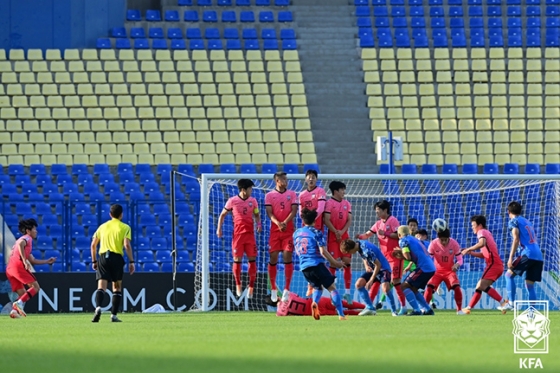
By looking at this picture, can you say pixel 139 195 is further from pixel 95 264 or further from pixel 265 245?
pixel 95 264

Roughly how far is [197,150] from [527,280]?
11652 mm

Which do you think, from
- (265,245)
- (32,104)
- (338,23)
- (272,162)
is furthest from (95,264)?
(338,23)

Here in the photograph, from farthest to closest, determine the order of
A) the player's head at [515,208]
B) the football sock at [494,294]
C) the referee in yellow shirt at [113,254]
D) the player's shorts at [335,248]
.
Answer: the player's shorts at [335,248] → the football sock at [494,294] → the player's head at [515,208] → the referee in yellow shirt at [113,254]

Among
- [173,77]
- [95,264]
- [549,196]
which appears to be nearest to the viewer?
[95,264]

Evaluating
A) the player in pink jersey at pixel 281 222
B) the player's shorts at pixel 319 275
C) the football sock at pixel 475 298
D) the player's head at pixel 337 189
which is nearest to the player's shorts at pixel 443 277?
the football sock at pixel 475 298

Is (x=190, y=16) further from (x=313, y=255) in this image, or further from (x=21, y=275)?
(x=313, y=255)

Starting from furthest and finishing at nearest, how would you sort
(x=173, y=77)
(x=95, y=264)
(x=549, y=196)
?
(x=173, y=77)
(x=549, y=196)
(x=95, y=264)

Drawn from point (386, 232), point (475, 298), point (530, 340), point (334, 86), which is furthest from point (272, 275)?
point (334, 86)

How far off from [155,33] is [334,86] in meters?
5.19

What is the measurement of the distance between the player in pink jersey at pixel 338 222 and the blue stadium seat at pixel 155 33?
13.9 m

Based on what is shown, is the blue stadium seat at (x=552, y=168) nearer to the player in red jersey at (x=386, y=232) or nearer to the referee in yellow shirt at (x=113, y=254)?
the player in red jersey at (x=386, y=232)

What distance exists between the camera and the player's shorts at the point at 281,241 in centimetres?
1766

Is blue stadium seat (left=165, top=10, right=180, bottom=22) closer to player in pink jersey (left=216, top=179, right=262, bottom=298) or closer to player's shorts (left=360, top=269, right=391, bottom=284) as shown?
player in pink jersey (left=216, top=179, right=262, bottom=298)

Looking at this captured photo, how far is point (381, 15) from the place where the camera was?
3128 centimetres
